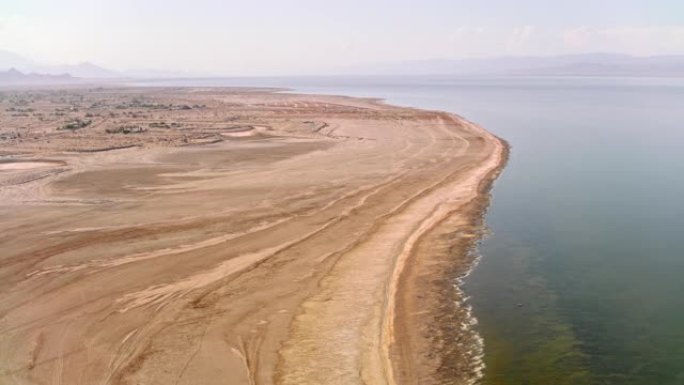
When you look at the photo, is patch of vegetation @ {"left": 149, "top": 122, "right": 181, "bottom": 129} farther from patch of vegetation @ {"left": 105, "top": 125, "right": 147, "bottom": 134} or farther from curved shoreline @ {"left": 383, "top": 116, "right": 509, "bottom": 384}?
curved shoreline @ {"left": 383, "top": 116, "right": 509, "bottom": 384}

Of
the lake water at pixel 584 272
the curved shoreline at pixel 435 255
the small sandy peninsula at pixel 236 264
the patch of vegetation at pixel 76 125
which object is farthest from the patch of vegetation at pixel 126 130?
the lake water at pixel 584 272

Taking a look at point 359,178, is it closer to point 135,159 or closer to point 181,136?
point 135,159

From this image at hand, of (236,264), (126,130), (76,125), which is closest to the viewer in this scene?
(236,264)

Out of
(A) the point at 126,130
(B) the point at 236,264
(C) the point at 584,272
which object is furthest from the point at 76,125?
(C) the point at 584,272

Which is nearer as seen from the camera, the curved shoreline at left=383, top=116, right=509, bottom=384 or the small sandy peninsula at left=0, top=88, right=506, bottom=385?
the small sandy peninsula at left=0, top=88, right=506, bottom=385

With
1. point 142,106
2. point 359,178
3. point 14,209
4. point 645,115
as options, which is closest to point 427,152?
point 359,178

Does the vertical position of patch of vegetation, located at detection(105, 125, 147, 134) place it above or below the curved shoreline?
above

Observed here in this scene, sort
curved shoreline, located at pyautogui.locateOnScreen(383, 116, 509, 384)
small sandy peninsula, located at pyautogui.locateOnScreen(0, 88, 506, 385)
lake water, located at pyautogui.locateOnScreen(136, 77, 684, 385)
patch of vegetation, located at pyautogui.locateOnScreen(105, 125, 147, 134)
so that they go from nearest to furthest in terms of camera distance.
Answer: small sandy peninsula, located at pyautogui.locateOnScreen(0, 88, 506, 385)
lake water, located at pyautogui.locateOnScreen(136, 77, 684, 385)
curved shoreline, located at pyautogui.locateOnScreen(383, 116, 509, 384)
patch of vegetation, located at pyautogui.locateOnScreen(105, 125, 147, 134)

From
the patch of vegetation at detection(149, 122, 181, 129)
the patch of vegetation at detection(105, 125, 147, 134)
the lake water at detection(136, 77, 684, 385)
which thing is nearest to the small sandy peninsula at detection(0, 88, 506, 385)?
the lake water at detection(136, 77, 684, 385)

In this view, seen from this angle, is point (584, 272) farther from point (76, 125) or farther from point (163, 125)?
point (76, 125)
